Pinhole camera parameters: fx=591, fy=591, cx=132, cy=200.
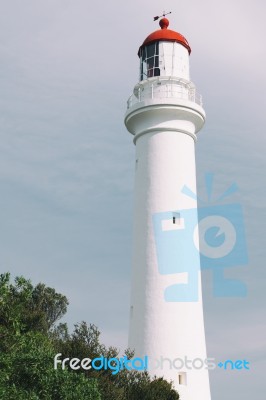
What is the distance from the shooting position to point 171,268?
23.2 m

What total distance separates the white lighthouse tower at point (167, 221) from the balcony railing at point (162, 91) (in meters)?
0.04

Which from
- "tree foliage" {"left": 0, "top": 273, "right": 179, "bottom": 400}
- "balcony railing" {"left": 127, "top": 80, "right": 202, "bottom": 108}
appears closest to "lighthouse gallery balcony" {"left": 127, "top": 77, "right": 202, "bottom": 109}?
"balcony railing" {"left": 127, "top": 80, "right": 202, "bottom": 108}

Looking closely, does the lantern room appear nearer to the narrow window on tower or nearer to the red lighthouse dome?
the red lighthouse dome

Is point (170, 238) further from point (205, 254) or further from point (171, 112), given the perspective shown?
point (171, 112)

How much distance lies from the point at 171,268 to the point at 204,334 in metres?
2.97

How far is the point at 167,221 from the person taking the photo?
78.0 ft

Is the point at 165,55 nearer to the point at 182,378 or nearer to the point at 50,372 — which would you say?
the point at 182,378

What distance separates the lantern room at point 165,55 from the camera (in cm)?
2633

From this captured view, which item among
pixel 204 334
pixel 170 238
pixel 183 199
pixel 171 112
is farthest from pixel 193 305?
pixel 171 112

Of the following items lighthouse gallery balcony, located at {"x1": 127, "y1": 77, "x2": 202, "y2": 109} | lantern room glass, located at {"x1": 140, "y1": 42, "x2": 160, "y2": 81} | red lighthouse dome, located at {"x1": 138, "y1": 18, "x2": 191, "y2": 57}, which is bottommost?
lighthouse gallery balcony, located at {"x1": 127, "y1": 77, "x2": 202, "y2": 109}

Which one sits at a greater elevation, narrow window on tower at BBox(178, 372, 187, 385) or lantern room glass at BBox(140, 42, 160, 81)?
lantern room glass at BBox(140, 42, 160, 81)

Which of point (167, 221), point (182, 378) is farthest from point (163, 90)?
point (182, 378)

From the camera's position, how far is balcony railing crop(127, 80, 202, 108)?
25.3 m

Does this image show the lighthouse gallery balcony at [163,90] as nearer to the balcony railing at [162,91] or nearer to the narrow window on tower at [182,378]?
the balcony railing at [162,91]
